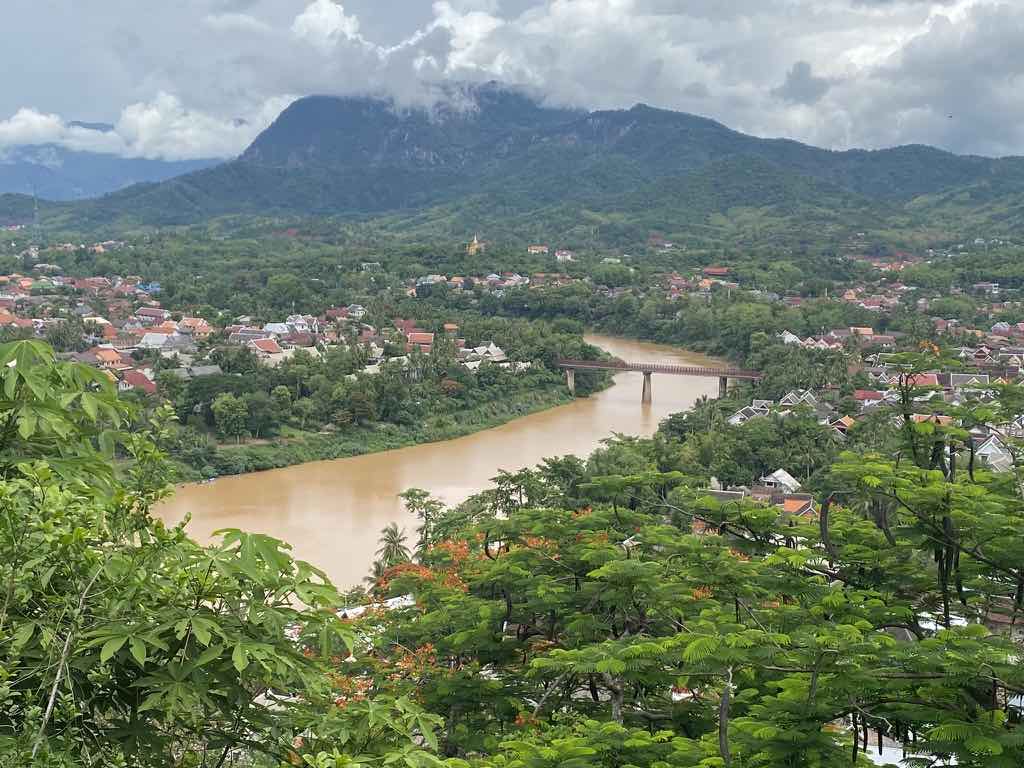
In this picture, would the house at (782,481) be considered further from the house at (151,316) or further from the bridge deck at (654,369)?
the house at (151,316)

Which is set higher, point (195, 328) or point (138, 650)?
point (138, 650)

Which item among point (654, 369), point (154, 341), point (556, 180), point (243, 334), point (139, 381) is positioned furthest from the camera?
point (556, 180)

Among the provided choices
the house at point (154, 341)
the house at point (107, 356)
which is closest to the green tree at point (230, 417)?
the house at point (107, 356)

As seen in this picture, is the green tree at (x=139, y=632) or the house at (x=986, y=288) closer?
the green tree at (x=139, y=632)

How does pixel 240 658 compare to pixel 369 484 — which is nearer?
pixel 240 658

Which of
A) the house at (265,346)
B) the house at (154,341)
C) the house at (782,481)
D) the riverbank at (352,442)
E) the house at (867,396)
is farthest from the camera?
the house at (154,341)

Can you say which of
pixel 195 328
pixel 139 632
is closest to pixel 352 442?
pixel 195 328

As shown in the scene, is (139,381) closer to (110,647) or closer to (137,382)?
(137,382)

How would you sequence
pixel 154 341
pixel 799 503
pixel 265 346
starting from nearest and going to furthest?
pixel 799 503, pixel 265 346, pixel 154 341

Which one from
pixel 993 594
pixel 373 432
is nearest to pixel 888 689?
pixel 993 594
